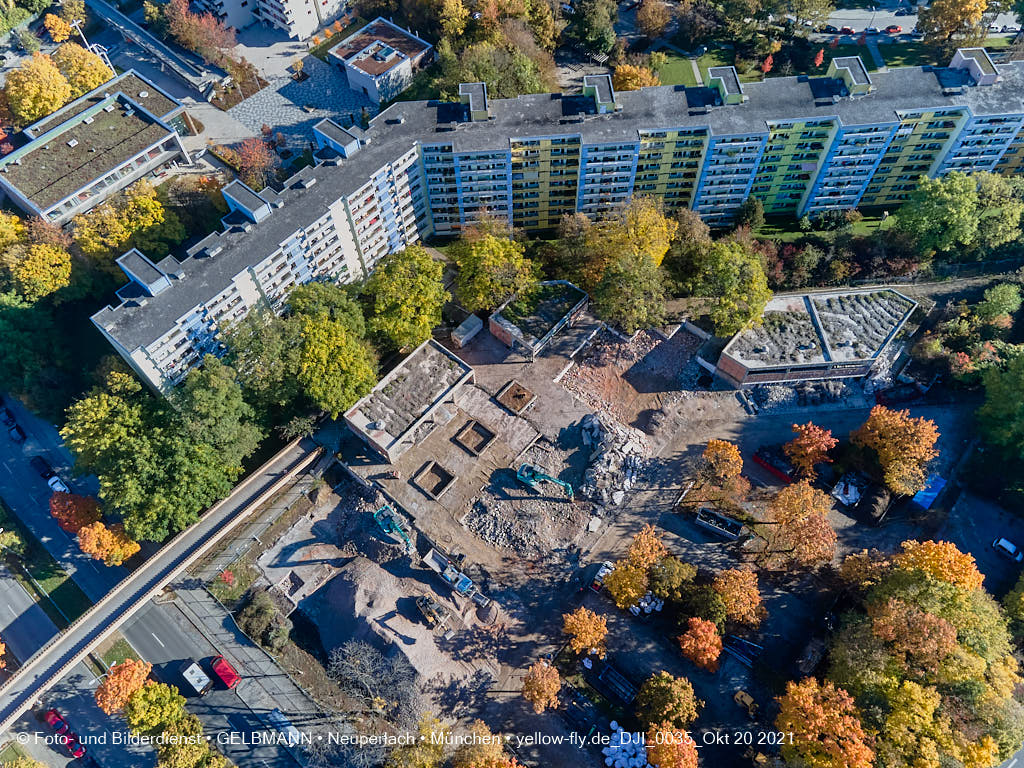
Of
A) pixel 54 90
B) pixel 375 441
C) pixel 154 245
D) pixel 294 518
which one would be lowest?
pixel 294 518

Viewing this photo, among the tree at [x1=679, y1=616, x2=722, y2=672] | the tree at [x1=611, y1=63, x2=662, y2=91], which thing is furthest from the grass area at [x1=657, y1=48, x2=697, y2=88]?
the tree at [x1=679, y1=616, x2=722, y2=672]

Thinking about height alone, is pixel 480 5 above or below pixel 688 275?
above

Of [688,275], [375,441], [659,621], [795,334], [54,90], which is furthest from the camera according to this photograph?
[54,90]

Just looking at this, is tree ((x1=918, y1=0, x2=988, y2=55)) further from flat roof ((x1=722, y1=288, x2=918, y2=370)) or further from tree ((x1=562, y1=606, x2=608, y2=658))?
tree ((x1=562, y1=606, x2=608, y2=658))

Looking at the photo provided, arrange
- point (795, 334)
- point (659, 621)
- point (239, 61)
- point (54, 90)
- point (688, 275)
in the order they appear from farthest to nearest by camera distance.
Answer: point (239, 61)
point (54, 90)
point (688, 275)
point (795, 334)
point (659, 621)

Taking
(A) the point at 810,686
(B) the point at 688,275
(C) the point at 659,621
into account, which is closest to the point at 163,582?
(C) the point at 659,621

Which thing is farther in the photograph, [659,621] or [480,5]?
[480,5]

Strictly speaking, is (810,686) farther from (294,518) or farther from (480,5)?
(480,5)

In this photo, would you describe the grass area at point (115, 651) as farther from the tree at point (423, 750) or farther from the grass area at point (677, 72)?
the grass area at point (677, 72)

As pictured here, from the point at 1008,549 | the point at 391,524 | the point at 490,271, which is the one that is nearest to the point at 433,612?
the point at 391,524
